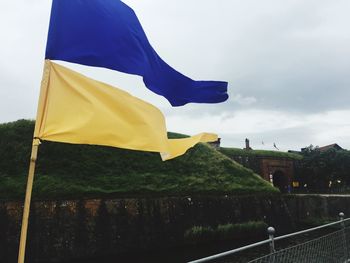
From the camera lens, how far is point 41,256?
10703mm

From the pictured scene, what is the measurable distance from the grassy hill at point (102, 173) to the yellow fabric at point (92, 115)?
30.0 ft

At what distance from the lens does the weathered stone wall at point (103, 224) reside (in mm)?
10836

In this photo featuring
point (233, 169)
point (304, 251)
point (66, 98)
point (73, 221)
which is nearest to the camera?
point (66, 98)

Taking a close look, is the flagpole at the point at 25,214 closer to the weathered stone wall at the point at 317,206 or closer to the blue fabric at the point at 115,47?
the blue fabric at the point at 115,47

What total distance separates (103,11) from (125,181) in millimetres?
11526

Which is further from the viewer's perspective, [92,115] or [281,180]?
[281,180]

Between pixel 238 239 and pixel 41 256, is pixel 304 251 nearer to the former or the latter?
pixel 41 256

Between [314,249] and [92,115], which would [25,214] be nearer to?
[92,115]

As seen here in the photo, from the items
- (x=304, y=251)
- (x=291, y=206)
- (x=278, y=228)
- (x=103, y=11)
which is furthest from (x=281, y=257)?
Result: (x=291, y=206)

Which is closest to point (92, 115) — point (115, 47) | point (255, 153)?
point (115, 47)

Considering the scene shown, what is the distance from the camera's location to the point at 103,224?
1223 cm

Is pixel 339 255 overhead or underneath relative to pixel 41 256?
overhead

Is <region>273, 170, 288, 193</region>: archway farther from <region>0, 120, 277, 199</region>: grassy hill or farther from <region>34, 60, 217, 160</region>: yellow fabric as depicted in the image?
<region>34, 60, 217, 160</region>: yellow fabric

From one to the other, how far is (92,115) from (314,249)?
11.3ft
